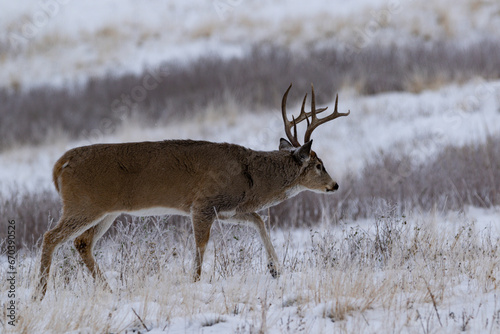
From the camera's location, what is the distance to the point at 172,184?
5.94 meters

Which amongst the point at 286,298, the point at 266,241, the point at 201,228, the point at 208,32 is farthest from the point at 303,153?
the point at 208,32

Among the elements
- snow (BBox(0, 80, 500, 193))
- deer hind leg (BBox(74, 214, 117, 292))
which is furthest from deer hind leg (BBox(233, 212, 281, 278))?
snow (BBox(0, 80, 500, 193))

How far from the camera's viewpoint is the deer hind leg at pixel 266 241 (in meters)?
5.82

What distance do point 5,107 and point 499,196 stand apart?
40.3ft

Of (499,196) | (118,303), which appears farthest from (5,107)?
(118,303)

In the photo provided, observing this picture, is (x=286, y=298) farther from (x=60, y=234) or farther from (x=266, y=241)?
(x=60, y=234)

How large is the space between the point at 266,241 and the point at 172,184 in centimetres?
96

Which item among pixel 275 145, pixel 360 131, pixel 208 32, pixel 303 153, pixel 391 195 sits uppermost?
pixel 208 32

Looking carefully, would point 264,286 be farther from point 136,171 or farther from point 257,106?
point 257,106

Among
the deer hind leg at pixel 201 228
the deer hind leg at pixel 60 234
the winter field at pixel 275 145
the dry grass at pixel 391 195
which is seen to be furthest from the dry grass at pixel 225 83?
the deer hind leg at pixel 60 234

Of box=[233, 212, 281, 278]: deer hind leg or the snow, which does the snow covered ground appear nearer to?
the snow

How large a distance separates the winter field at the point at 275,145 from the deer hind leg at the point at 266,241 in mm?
88

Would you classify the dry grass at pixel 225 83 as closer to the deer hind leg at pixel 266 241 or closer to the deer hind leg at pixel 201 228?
the deer hind leg at pixel 266 241

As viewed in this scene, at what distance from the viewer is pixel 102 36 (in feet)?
Result: 75.2
